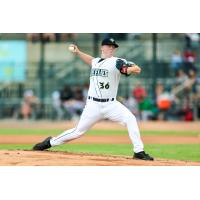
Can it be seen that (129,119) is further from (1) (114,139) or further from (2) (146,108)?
(2) (146,108)

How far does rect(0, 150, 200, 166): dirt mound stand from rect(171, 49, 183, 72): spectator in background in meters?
11.9

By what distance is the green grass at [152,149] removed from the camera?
1107cm

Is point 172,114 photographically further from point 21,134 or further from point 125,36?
point 21,134

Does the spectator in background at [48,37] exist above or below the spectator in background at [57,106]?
above

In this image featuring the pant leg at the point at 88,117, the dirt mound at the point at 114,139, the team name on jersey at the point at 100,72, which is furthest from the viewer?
the dirt mound at the point at 114,139

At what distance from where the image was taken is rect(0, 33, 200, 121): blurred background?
69.8 feet

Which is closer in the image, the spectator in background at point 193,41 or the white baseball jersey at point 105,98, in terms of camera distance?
the white baseball jersey at point 105,98

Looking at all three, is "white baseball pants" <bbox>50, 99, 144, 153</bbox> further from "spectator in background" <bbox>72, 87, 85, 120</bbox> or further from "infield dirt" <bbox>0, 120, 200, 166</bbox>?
"spectator in background" <bbox>72, 87, 85, 120</bbox>

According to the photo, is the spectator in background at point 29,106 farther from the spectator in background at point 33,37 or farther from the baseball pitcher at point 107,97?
the baseball pitcher at point 107,97

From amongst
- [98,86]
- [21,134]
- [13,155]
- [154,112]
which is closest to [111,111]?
[98,86]

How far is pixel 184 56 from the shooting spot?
70.2ft

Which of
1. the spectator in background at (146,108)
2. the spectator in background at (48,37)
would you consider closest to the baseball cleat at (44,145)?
the spectator in background at (146,108)

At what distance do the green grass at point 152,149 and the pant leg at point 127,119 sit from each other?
1.54m

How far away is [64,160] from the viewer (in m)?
8.93
